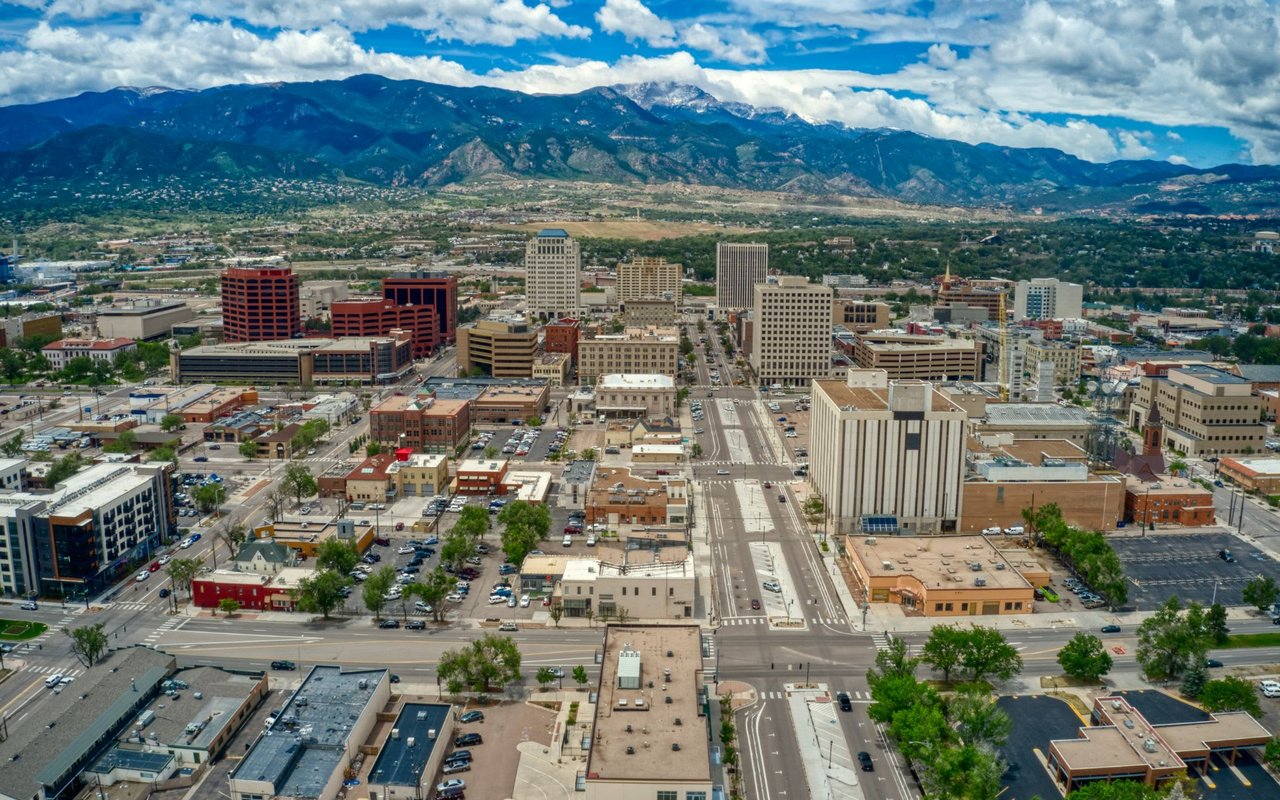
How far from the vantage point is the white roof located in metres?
108

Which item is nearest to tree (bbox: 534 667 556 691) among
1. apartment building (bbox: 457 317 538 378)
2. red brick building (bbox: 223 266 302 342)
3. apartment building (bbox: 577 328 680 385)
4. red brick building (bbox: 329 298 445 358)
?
apartment building (bbox: 577 328 680 385)

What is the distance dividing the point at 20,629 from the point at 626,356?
7691 cm

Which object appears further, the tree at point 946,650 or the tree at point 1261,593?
the tree at point 1261,593

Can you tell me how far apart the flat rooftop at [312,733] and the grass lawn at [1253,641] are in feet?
149

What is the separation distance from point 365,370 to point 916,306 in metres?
93.7

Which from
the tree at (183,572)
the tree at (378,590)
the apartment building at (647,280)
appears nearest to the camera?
the tree at (378,590)

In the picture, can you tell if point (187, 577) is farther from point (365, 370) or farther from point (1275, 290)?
point (1275, 290)

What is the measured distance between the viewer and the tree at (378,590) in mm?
57031

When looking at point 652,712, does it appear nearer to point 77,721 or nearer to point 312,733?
point 312,733

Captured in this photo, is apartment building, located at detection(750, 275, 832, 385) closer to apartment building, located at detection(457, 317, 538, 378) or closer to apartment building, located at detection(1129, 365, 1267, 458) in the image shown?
apartment building, located at detection(457, 317, 538, 378)

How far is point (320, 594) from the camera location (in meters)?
57.7

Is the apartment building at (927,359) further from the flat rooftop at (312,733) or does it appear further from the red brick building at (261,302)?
the flat rooftop at (312,733)

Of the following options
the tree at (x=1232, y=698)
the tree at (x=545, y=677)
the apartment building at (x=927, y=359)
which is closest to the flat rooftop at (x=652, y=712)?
the tree at (x=545, y=677)

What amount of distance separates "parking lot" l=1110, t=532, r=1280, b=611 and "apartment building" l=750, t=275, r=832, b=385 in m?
57.2
